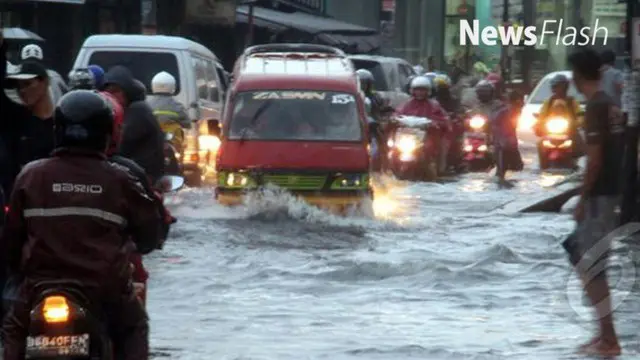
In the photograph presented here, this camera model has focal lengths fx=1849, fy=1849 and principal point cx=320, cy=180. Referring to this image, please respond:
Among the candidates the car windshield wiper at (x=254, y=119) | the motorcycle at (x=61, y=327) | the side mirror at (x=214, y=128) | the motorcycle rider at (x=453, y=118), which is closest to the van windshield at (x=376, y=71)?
the motorcycle rider at (x=453, y=118)

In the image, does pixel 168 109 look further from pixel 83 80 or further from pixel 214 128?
pixel 83 80

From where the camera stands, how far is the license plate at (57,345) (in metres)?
6.25

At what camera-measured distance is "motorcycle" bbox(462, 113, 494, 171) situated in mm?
29812

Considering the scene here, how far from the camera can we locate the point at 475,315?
1252 cm

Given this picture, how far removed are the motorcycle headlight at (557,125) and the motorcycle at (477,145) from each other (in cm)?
168

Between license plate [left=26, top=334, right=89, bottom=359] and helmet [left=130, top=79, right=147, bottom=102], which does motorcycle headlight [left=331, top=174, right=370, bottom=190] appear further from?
license plate [left=26, top=334, right=89, bottom=359]

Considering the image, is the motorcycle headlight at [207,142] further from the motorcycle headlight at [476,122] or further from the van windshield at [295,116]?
the motorcycle headlight at [476,122]

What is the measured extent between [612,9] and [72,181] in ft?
159

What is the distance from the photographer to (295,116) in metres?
19.5

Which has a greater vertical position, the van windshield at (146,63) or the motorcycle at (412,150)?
the van windshield at (146,63)

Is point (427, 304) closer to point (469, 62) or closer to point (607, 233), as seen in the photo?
point (607, 233)

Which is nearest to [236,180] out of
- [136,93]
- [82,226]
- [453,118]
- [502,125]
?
[136,93]

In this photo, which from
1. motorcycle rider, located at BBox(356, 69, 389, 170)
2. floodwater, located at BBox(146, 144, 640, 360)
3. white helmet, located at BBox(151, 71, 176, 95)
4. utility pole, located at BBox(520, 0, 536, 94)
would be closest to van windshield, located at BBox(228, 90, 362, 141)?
floodwater, located at BBox(146, 144, 640, 360)

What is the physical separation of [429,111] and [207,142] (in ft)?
13.4
